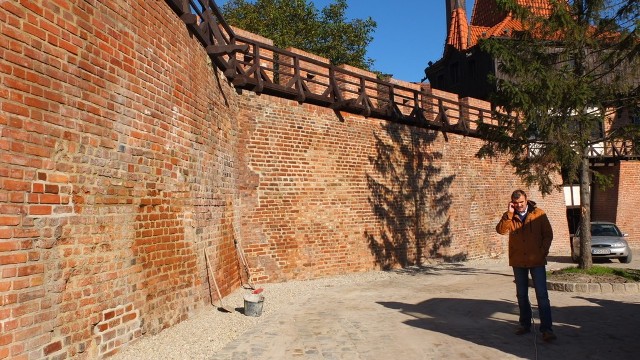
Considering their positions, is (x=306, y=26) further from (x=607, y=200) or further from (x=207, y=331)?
(x=207, y=331)

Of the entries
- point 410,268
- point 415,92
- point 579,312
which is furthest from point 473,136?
point 579,312

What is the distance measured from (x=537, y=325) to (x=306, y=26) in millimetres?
25610

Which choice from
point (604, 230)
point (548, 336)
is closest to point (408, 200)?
point (604, 230)

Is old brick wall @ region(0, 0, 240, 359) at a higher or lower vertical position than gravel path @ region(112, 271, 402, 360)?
higher

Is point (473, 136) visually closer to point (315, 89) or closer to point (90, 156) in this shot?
point (315, 89)

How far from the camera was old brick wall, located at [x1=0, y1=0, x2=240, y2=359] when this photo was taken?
3561 mm

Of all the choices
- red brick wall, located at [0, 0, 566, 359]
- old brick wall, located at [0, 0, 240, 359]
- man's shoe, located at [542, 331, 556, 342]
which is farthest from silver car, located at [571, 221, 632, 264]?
old brick wall, located at [0, 0, 240, 359]

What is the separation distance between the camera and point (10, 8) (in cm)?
353

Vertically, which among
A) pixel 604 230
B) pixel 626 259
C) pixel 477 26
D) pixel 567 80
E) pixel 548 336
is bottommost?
pixel 626 259

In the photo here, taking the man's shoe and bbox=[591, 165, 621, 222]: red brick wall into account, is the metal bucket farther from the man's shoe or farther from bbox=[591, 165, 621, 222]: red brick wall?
bbox=[591, 165, 621, 222]: red brick wall

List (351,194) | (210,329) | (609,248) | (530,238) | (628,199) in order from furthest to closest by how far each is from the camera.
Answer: (628,199) < (609,248) < (351,194) < (210,329) < (530,238)

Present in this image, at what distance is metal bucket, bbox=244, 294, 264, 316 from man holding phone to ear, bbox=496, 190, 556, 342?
11.6 ft

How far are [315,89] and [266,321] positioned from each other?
25.8 feet

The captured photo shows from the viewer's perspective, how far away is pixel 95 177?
4512 mm
